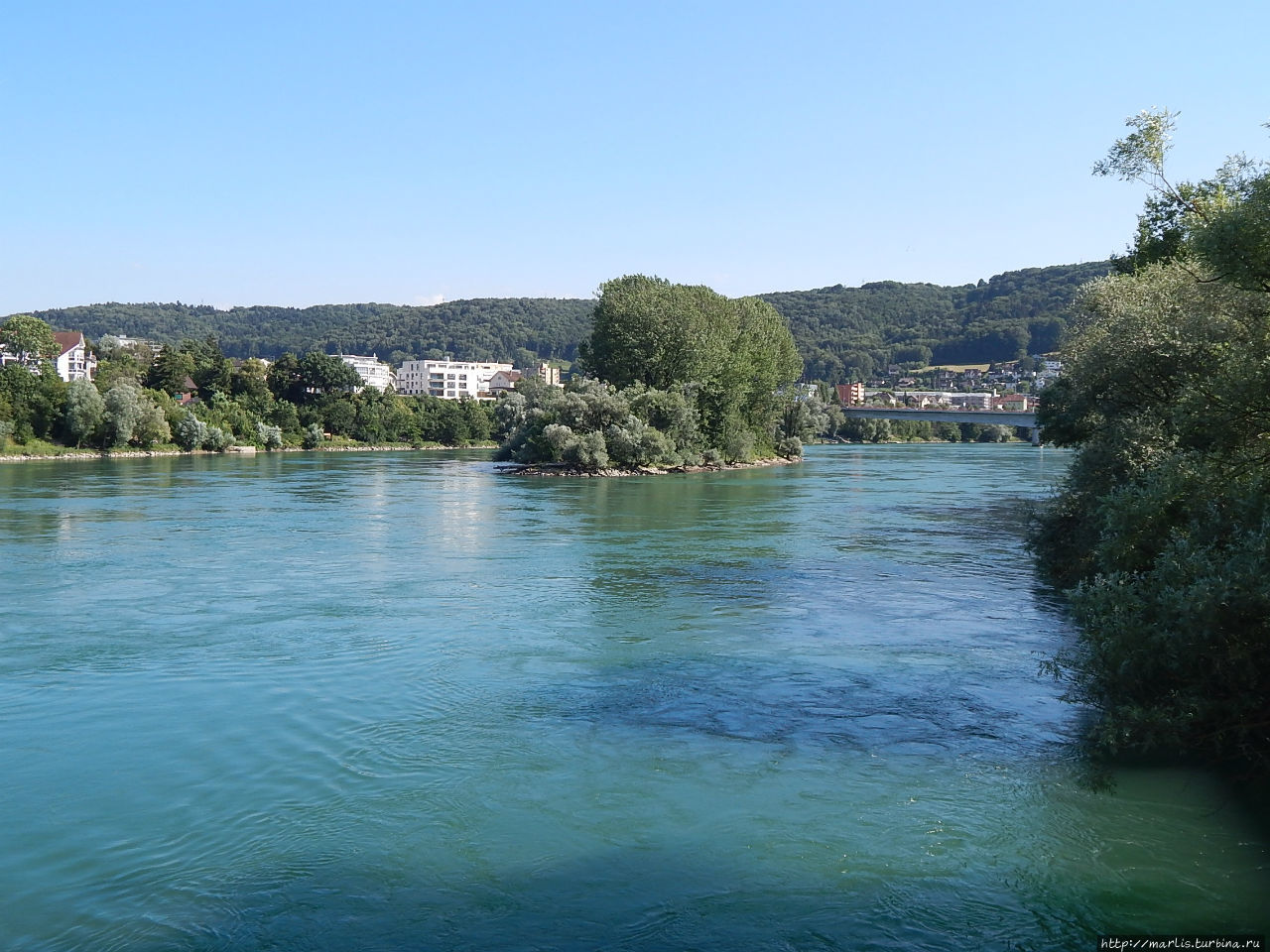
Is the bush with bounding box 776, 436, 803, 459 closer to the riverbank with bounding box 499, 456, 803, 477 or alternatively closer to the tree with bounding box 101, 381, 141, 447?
the riverbank with bounding box 499, 456, 803, 477

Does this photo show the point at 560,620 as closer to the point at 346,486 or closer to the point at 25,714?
the point at 25,714

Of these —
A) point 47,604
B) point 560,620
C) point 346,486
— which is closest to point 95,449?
point 346,486

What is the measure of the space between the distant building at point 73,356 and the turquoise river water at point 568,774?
113638 mm

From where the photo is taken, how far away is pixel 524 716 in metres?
12.7

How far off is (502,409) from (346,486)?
100.0 feet

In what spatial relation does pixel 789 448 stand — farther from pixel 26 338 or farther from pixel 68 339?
pixel 68 339

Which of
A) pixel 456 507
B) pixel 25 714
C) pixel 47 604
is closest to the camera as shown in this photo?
pixel 25 714

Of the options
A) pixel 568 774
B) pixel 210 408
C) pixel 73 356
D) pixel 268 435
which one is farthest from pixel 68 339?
pixel 568 774

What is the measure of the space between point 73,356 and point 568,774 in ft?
449

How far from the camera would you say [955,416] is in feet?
351

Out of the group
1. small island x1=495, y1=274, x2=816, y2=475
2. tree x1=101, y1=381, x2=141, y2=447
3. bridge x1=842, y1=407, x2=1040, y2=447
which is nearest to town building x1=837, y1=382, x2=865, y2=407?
bridge x1=842, y1=407, x2=1040, y2=447

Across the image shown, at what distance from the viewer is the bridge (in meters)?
108

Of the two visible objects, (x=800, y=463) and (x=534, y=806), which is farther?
(x=800, y=463)

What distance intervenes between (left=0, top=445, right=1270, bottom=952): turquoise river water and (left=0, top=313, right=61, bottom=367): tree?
90.6 meters
